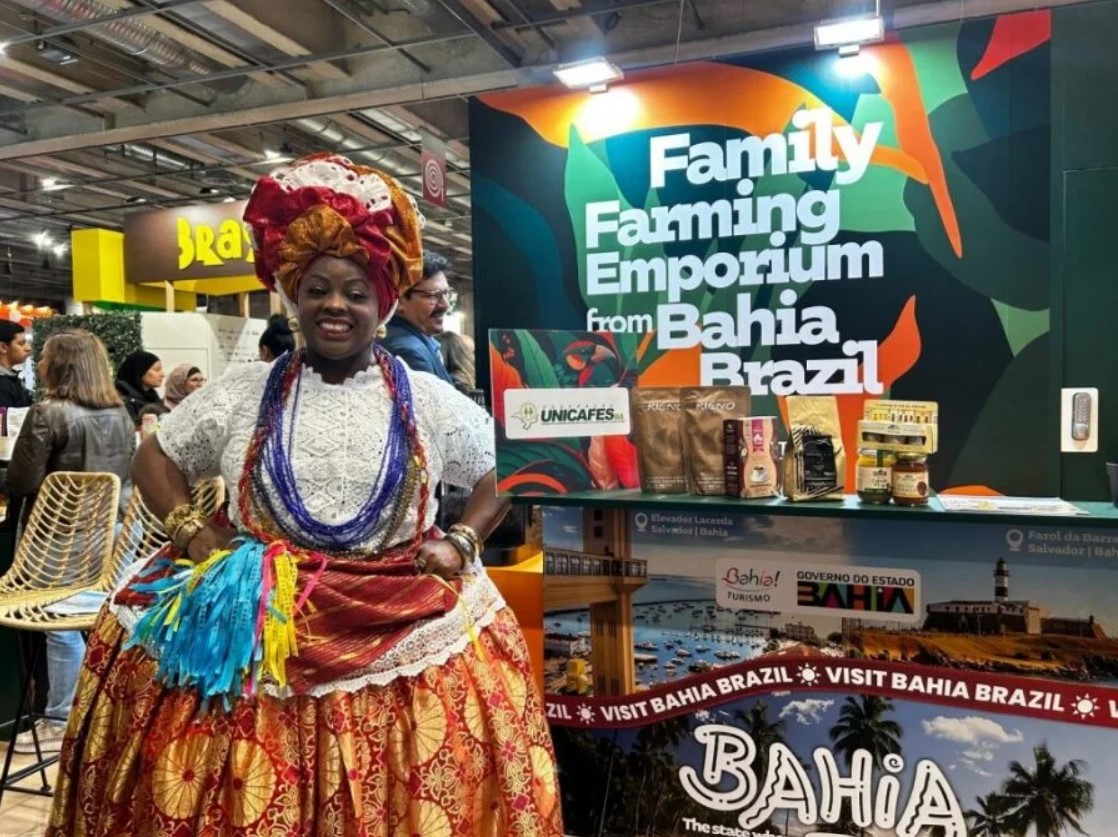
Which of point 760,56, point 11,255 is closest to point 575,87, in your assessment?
point 760,56

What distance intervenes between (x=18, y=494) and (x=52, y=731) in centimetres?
94

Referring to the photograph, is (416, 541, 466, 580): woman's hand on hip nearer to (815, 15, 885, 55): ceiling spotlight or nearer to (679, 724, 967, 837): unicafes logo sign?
(679, 724, 967, 837): unicafes logo sign

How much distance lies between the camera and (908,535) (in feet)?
6.74

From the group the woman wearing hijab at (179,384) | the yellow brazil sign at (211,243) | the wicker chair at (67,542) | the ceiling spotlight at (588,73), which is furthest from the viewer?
the yellow brazil sign at (211,243)

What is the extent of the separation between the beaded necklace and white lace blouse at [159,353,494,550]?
0.01 metres

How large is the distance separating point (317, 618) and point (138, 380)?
5.07 meters

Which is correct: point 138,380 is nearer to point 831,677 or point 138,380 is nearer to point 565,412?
point 565,412

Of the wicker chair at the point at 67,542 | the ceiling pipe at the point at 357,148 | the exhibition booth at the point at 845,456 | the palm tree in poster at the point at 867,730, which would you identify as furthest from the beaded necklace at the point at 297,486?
the ceiling pipe at the point at 357,148

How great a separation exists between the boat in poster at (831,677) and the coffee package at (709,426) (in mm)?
171

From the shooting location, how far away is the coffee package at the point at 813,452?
1.98m

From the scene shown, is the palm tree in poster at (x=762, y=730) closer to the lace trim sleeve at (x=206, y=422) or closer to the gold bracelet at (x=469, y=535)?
the gold bracelet at (x=469, y=535)

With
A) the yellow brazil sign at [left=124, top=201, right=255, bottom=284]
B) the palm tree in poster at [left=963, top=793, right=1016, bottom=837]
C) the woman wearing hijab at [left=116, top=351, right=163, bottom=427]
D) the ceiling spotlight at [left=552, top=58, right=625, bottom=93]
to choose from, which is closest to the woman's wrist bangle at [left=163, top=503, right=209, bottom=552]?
the palm tree in poster at [left=963, top=793, right=1016, bottom=837]

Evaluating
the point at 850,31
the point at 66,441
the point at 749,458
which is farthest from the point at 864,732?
the point at 66,441

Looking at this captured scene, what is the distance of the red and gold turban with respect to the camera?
1.42m
